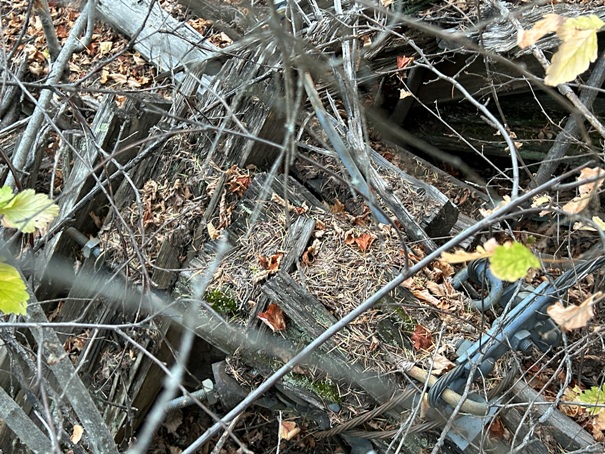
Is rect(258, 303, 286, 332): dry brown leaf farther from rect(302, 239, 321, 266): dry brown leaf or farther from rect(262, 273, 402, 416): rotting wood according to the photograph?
rect(302, 239, 321, 266): dry brown leaf

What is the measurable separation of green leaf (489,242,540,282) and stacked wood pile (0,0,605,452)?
1234 mm

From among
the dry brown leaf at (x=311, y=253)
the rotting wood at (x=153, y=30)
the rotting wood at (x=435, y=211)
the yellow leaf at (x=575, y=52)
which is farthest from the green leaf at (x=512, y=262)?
the rotting wood at (x=153, y=30)

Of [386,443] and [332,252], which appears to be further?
[332,252]

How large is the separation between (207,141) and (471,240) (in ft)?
5.97

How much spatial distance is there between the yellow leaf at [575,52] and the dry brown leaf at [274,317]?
1717mm

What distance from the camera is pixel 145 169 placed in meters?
3.55

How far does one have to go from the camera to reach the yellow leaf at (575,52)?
5.03 feet

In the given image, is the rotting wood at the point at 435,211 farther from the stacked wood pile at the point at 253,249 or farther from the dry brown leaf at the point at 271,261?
the dry brown leaf at the point at 271,261

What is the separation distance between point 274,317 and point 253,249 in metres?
0.49

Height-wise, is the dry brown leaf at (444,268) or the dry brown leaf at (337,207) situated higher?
the dry brown leaf at (337,207)

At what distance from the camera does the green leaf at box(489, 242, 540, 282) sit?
1293mm

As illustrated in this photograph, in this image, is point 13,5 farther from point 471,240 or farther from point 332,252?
point 471,240

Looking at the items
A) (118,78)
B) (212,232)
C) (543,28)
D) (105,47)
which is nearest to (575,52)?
(543,28)

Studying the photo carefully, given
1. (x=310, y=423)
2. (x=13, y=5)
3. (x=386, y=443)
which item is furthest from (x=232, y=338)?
(x=13, y=5)
